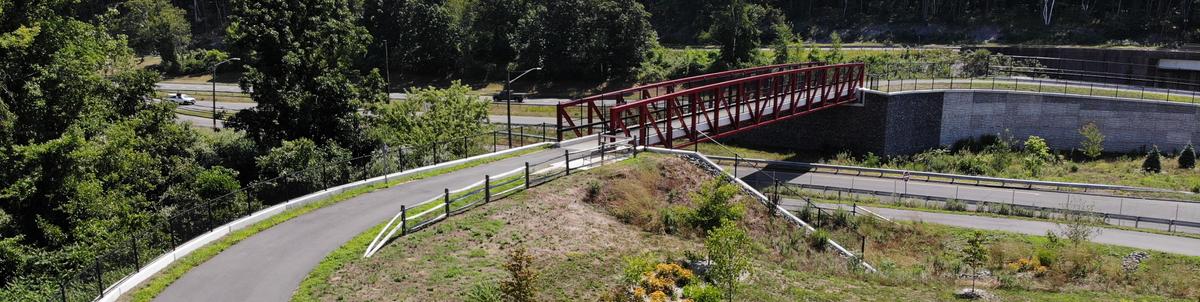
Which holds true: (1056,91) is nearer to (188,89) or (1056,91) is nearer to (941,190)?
(941,190)

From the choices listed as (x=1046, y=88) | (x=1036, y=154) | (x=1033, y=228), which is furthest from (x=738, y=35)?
(x=1033, y=228)

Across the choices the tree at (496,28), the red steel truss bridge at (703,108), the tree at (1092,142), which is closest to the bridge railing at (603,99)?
the red steel truss bridge at (703,108)

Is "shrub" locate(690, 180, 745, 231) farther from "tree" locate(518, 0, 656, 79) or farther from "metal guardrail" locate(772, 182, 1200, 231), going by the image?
"tree" locate(518, 0, 656, 79)

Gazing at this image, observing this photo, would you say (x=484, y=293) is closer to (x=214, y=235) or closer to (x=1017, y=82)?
(x=214, y=235)

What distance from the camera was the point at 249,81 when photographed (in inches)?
1265

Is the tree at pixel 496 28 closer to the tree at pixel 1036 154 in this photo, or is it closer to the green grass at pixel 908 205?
the tree at pixel 1036 154

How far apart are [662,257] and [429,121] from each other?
18.9 m

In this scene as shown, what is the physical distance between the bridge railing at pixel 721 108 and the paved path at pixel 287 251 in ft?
28.0

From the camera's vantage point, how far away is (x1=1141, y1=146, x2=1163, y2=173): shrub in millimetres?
44188

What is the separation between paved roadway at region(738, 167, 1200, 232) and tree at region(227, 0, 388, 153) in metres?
20.4

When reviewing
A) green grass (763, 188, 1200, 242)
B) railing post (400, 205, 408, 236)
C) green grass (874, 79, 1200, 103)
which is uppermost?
green grass (874, 79, 1200, 103)

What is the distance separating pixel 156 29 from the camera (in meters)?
99.0

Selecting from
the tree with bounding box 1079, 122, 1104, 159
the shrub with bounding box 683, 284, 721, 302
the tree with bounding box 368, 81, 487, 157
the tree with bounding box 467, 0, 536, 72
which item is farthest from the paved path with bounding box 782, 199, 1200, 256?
the tree with bounding box 467, 0, 536, 72

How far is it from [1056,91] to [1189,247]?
25785 millimetres
